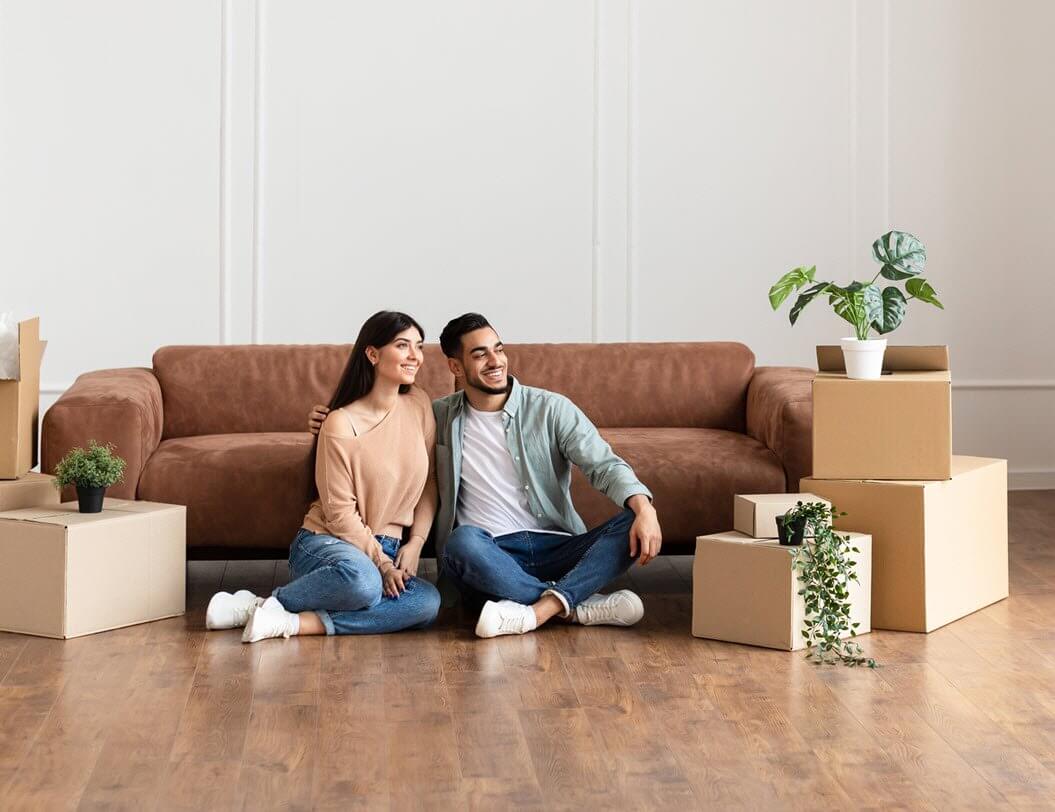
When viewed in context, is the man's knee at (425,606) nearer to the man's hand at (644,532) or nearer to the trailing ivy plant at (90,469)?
the man's hand at (644,532)

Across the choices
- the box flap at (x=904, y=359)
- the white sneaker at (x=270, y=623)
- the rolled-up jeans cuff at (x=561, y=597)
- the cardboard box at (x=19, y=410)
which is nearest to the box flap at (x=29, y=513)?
the cardboard box at (x=19, y=410)

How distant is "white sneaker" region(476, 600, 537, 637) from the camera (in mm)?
3262

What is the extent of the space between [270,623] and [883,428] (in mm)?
1603

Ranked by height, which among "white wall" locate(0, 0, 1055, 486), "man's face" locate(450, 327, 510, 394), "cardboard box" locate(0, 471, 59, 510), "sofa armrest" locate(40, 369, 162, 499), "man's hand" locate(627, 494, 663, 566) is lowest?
"man's hand" locate(627, 494, 663, 566)

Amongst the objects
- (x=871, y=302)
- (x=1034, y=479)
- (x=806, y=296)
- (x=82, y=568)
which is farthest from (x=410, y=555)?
(x=1034, y=479)

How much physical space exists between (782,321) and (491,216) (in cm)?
132

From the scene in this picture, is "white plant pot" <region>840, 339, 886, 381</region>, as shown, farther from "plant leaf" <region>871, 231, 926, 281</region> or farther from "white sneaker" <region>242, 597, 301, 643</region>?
"white sneaker" <region>242, 597, 301, 643</region>

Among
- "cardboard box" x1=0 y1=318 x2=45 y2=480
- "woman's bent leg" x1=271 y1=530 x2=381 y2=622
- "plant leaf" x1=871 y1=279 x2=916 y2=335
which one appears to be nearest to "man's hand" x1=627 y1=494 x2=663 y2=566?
"woman's bent leg" x1=271 y1=530 x2=381 y2=622

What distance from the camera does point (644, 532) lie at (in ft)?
10.9

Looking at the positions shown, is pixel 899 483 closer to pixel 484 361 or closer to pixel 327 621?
pixel 484 361

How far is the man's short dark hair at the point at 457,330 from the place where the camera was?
3451 mm

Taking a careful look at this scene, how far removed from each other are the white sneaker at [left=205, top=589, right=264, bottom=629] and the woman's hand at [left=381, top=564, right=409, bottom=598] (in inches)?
13.0

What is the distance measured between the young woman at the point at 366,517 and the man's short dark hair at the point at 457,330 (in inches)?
2.8

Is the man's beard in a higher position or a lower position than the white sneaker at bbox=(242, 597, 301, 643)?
higher
